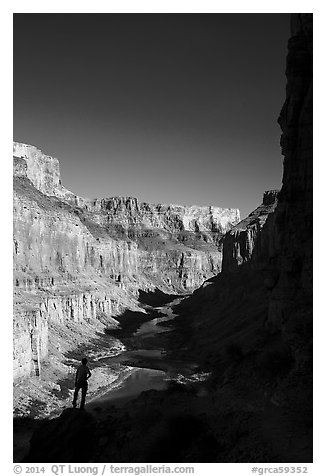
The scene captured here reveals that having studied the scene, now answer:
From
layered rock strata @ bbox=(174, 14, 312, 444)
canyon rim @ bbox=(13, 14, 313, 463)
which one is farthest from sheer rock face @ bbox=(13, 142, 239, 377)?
layered rock strata @ bbox=(174, 14, 312, 444)

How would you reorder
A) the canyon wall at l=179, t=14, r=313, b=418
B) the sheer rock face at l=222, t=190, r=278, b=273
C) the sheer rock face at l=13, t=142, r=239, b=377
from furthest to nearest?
the sheer rock face at l=222, t=190, r=278, b=273
the sheer rock face at l=13, t=142, r=239, b=377
the canyon wall at l=179, t=14, r=313, b=418

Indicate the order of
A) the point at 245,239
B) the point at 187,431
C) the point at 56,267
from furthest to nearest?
the point at 245,239, the point at 56,267, the point at 187,431

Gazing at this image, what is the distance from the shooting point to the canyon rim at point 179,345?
16656 mm

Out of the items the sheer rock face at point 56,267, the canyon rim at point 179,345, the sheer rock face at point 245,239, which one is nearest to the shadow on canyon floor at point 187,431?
the canyon rim at point 179,345

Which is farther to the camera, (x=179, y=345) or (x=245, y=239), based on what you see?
(x=245, y=239)

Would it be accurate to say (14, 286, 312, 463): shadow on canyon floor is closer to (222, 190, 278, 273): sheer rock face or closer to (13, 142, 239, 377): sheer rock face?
(13, 142, 239, 377): sheer rock face

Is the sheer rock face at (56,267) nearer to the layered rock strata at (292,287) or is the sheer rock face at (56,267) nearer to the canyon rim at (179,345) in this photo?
the canyon rim at (179,345)

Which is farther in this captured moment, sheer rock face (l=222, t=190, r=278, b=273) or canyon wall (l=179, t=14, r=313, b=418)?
sheer rock face (l=222, t=190, r=278, b=273)

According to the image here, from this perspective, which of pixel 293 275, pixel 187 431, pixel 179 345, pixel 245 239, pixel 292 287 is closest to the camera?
pixel 187 431

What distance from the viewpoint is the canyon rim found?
16656 mm

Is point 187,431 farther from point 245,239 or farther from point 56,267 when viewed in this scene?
point 245,239

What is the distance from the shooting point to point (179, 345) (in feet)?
199

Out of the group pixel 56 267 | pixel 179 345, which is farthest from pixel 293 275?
A: pixel 56 267

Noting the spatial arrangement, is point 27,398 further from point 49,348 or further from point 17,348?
point 49,348
